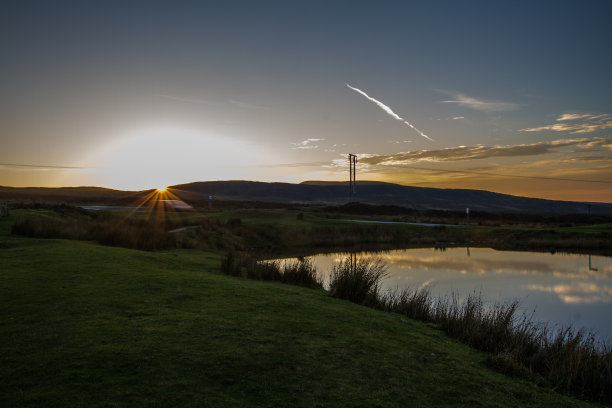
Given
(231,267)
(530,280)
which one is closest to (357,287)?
(231,267)

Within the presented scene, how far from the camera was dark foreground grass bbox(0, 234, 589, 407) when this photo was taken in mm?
4066

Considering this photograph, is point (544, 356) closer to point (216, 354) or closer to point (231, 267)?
point (216, 354)

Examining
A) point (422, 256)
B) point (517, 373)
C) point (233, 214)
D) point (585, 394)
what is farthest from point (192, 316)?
point (233, 214)

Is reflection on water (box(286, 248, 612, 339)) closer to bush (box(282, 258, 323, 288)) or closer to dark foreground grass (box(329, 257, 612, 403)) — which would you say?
dark foreground grass (box(329, 257, 612, 403))

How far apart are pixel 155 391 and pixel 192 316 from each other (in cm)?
247

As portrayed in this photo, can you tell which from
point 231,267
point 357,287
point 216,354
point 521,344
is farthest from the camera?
point 231,267

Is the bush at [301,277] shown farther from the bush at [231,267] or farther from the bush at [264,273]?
the bush at [231,267]

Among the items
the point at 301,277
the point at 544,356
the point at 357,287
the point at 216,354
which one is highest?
the point at 216,354

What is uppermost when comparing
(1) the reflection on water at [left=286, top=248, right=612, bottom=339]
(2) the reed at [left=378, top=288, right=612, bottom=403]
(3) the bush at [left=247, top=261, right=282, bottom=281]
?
(3) the bush at [left=247, top=261, right=282, bottom=281]

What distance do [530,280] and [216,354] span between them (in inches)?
656

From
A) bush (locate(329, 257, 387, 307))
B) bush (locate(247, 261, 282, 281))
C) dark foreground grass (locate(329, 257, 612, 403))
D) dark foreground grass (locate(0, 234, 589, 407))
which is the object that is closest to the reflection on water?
dark foreground grass (locate(329, 257, 612, 403))

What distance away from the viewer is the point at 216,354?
16.2ft

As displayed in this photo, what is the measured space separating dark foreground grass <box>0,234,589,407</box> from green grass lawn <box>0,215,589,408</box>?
0.02 metres

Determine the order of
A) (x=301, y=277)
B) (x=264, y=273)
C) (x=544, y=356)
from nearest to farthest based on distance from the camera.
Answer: (x=544, y=356) < (x=301, y=277) < (x=264, y=273)
